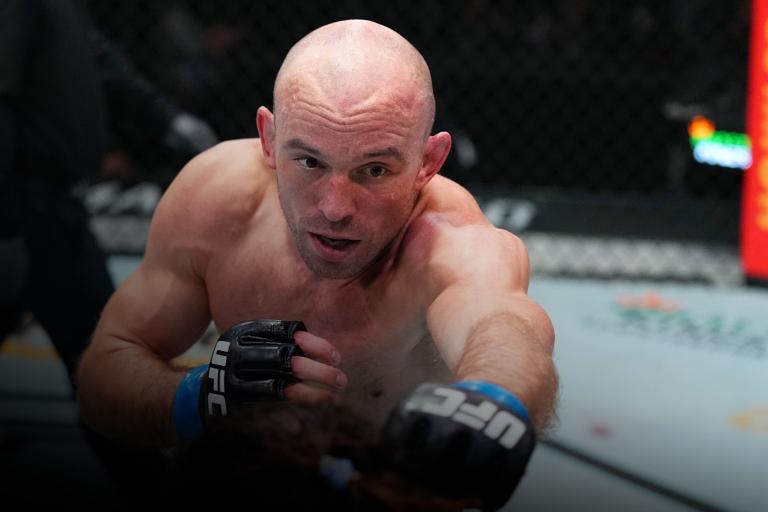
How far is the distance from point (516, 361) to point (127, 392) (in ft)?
1.42

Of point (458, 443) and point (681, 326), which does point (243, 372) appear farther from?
point (681, 326)

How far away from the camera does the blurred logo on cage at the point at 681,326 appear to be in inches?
127

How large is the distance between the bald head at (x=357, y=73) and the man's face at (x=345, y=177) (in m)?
0.01

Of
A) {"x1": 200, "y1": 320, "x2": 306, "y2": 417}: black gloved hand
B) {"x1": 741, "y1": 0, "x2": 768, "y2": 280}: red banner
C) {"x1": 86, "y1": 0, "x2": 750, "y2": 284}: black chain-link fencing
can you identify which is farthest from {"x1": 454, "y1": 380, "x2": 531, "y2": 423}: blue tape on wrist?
{"x1": 86, "y1": 0, "x2": 750, "y2": 284}: black chain-link fencing

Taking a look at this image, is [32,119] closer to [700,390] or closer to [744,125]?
[700,390]

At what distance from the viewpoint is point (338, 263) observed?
1100 millimetres

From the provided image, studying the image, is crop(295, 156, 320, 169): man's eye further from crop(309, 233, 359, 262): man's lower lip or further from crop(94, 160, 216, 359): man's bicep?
crop(94, 160, 216, 359): man's bicep

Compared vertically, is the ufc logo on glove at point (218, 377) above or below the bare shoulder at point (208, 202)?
below

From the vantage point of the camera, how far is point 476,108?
3.83 m

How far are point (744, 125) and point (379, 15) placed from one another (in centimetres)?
133

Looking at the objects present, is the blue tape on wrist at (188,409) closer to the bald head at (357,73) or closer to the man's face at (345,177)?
the man's face at (345,177)

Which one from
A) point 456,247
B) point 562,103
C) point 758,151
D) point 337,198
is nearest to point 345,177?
point 337,198

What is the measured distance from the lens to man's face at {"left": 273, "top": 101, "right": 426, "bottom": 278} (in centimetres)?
102

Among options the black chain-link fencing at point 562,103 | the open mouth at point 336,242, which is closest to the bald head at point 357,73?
the open mouth at point 336,242
